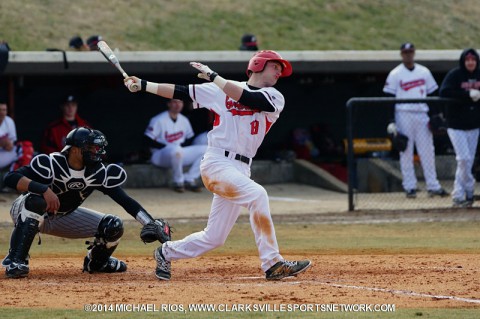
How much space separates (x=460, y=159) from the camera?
14023 mm

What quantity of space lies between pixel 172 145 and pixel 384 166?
3321mm

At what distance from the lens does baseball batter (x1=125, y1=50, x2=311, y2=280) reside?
800cm

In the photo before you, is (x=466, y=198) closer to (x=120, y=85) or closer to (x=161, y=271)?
(x=120, y=85)

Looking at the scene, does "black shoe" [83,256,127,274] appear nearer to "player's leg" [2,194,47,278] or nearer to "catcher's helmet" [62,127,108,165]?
"player's leg" [2,194,47,278]

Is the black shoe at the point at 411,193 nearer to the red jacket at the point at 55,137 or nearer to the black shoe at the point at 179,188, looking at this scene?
the black shoe at the point at 179,188

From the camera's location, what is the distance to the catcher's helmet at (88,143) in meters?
8.35

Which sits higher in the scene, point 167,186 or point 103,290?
point 103,290

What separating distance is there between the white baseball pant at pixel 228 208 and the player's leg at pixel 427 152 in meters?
7.20

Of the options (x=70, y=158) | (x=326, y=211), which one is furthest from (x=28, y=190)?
(x=326, y=211)

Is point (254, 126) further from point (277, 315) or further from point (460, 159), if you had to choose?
point (460, 159)

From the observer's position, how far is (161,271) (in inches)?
328

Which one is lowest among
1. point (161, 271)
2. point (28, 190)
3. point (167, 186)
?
point (167, 186)

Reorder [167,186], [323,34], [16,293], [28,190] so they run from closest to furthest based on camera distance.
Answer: [16,293]
[28,190]
[167,186]
[323,34]

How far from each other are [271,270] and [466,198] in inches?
265
